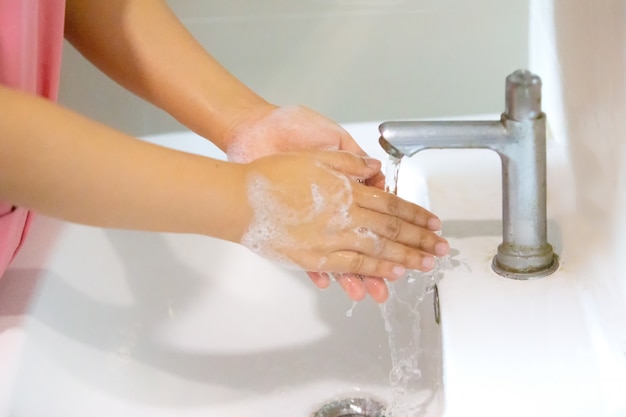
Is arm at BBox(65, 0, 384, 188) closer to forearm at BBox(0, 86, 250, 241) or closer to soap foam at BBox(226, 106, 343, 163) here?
soap foam at BBox(226, 106, 343, 163)

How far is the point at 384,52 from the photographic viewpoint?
2.92ft

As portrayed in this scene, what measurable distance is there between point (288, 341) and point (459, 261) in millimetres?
165

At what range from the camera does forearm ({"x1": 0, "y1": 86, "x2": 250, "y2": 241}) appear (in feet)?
1.28

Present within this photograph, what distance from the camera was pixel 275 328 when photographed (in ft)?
2.10

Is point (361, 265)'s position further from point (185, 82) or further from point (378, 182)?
point (185, 82)

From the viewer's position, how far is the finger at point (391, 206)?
0.49 m

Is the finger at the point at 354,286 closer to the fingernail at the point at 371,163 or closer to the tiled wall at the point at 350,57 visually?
the fingernail at the point at 371,163

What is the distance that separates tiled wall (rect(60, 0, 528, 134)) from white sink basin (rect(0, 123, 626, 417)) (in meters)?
0.15

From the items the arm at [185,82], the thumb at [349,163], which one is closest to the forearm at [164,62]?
the arm at [185,82]

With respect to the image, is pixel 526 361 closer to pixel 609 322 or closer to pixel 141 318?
pixel 609 322

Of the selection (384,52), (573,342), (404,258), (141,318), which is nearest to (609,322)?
(573,342)

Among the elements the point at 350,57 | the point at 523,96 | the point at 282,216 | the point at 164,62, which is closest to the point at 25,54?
the point at 164,62

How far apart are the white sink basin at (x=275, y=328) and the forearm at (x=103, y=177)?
127 millimetres

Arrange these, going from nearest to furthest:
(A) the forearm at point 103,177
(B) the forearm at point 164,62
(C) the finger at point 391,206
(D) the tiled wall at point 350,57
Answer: (A) the forearm at point 103,177 < (C) the finger at point 391,206 < (B) the forearm at point 164,62 < (D) the tiled wall at point 350,57
